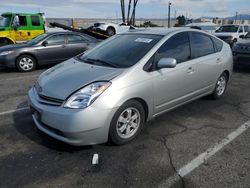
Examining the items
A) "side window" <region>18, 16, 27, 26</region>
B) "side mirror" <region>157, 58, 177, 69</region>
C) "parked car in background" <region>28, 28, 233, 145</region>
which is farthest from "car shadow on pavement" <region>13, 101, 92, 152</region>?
"side window" <region>18, 16, 27, 26</region>

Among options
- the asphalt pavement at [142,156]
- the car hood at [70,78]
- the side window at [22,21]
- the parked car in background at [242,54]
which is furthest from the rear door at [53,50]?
the parked car in background at [242,54]

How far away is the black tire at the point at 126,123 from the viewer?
3.13 m

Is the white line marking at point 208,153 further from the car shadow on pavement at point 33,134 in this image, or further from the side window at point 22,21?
the side window at point 22,21

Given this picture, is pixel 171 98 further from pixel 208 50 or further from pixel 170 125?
pixel 208 50

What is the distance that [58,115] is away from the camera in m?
2.91

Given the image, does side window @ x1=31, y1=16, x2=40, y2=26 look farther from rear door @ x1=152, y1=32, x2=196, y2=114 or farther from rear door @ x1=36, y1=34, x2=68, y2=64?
rear door @ x1=152, y1=32, x2=196, y2=114

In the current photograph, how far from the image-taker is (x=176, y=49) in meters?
3.99

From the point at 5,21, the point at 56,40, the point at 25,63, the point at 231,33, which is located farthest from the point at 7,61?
the point at 231,33

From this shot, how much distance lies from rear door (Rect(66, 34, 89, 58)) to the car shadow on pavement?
5204 mm

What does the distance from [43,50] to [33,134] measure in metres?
5.78

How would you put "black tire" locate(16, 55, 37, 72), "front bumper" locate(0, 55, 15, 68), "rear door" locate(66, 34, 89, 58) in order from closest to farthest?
"front bumper" locate(0, 55, 15, 68) < "black tire" locate(16, 55, 37, 72) < "rear door" locate(66, 34, 89, 58)

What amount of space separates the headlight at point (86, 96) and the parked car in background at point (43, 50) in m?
6.36

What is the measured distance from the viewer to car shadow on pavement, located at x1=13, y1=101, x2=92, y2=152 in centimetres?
332

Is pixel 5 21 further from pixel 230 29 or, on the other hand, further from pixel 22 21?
pixel 230 29
